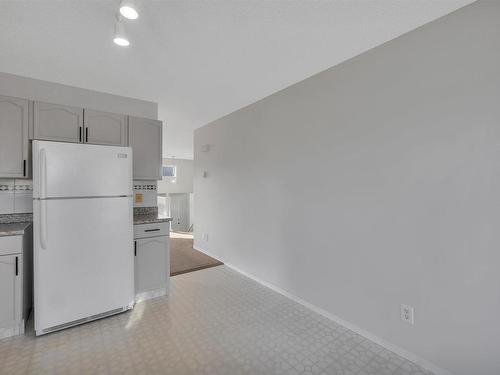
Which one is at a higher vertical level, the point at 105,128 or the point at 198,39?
the point at 198,39

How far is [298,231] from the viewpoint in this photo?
276cm

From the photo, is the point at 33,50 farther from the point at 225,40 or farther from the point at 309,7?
the point at 309,7

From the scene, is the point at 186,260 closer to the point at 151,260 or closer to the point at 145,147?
the point at 151,260

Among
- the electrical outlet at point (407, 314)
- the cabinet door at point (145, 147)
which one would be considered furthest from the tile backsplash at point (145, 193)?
the electrical outlet at point (407, 314)

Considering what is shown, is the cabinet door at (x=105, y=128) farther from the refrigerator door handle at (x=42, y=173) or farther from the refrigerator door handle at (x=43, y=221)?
the refrigerator door handle at (x=43, y=221)

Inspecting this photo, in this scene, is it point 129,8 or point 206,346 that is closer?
point 129,8

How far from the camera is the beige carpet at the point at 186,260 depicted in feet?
12.5

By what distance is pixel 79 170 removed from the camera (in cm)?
225

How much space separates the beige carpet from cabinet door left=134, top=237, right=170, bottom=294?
720 mm

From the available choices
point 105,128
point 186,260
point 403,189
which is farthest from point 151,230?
point 403,189

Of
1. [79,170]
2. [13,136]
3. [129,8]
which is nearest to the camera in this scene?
[129,8]

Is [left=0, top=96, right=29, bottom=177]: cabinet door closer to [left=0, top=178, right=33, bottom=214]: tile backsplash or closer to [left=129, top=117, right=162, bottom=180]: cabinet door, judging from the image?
[left=0, top=178, right=33, bottom=214]: tile backsplash

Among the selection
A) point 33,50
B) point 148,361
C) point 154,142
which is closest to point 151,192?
point 154,142

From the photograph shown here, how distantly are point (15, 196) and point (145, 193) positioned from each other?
1.26m
